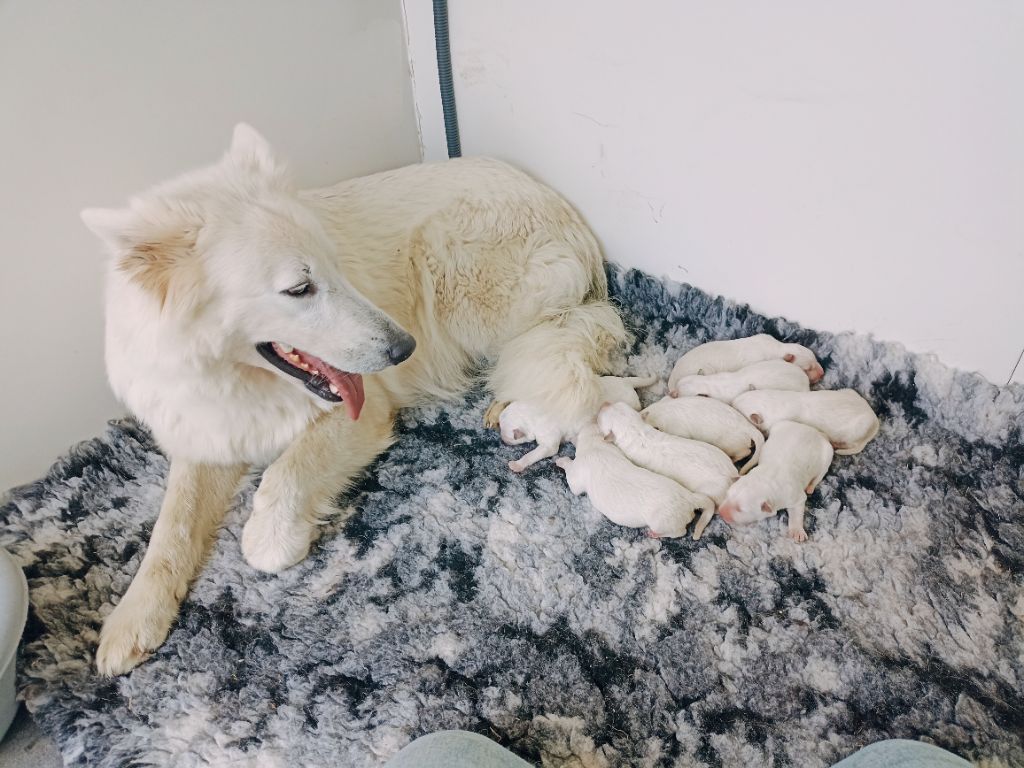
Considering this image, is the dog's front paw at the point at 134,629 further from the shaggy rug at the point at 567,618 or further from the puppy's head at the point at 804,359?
the puppy's head at the point at 804,359

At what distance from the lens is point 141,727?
133 centimetres

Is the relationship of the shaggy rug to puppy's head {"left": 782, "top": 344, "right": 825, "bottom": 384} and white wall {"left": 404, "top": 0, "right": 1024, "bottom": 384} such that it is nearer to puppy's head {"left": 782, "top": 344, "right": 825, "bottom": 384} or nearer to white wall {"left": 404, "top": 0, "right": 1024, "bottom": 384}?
puppy's head {"left": 782, "top": 344, "right": 825, "bottom": 384}

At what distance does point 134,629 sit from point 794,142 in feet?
6.47

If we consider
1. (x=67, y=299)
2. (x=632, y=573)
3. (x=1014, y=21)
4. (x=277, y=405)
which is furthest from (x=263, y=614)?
(x=1014, y=21)

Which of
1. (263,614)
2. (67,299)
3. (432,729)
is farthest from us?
(67,299)

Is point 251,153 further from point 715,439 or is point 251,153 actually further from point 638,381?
point 715,439

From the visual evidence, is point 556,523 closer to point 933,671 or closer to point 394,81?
point 933,671

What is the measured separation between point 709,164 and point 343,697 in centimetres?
167

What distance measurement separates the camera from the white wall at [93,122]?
1.61 meters

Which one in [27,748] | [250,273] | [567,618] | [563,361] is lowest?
[27,748]

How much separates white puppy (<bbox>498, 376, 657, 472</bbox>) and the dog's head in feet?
1.41

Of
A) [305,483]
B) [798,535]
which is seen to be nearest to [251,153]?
[305,483]

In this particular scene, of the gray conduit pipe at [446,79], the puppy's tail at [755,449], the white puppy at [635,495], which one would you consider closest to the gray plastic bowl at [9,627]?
the white puppy at [635,495]

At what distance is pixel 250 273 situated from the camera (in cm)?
134
